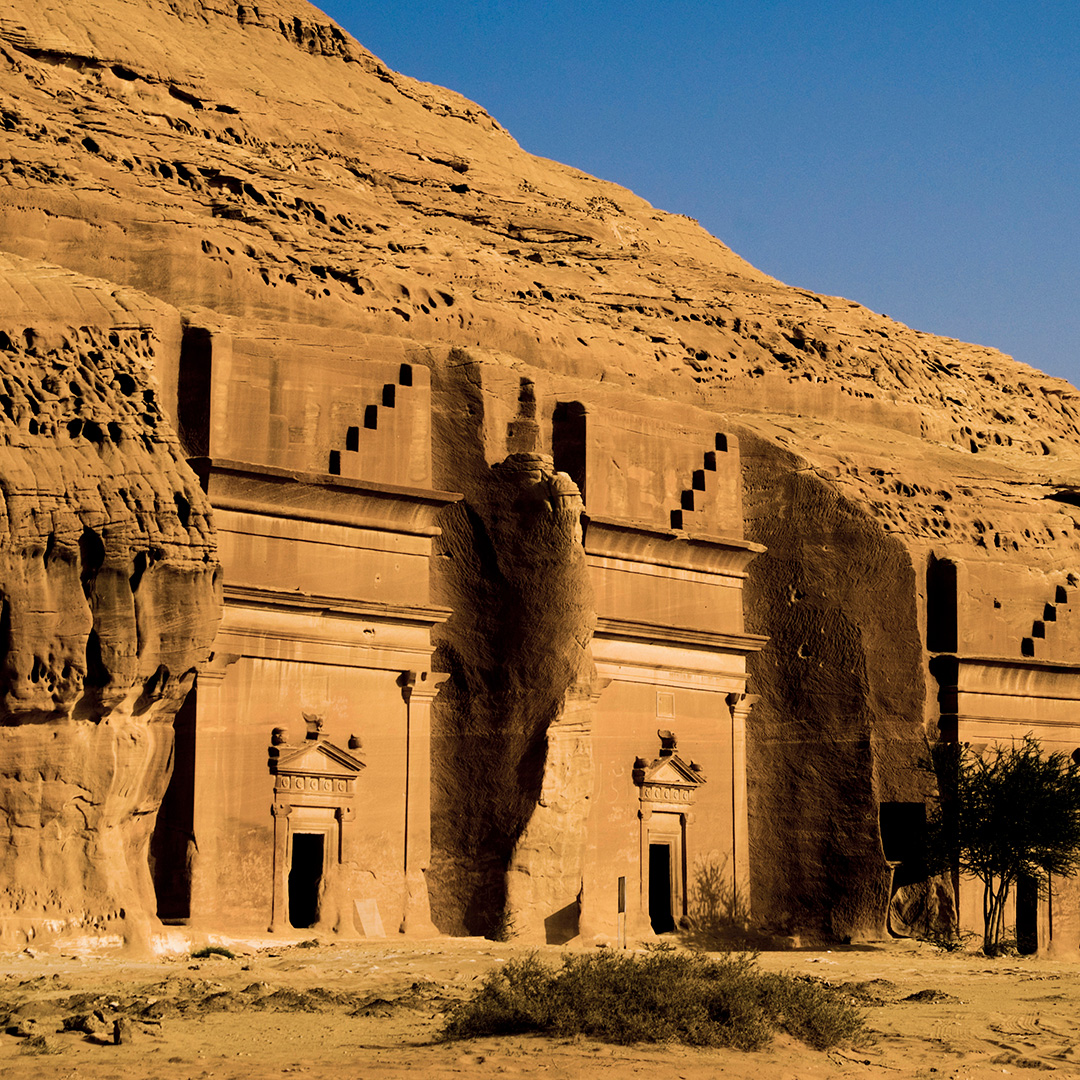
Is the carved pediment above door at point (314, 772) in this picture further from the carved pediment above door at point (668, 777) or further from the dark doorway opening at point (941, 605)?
the dark doorway opening at point (941, 605)

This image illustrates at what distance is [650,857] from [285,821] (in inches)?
289

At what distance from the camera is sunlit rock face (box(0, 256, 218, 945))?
2097cm

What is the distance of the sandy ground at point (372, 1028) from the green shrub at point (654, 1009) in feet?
0.78

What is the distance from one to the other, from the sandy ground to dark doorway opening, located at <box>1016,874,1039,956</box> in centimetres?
990

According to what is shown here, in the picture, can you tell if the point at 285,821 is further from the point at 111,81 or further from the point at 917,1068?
the point at 111,81

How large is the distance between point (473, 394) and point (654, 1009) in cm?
1516

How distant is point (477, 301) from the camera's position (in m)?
34.0

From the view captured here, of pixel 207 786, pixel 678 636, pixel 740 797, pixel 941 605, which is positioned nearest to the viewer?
pixel 207 786

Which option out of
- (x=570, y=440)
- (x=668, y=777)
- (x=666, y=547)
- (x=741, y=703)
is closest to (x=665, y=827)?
(x=668, y=777)

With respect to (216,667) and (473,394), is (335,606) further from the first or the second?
(473,394)

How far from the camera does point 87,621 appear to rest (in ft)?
70.4

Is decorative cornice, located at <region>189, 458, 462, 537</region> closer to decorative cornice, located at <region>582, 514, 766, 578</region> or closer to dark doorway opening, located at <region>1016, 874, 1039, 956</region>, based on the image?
decorative cornice, located at <region>582, 514, 766, 578</region>

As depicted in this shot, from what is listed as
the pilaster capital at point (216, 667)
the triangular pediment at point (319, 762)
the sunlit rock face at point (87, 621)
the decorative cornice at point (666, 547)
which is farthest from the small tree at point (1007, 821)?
the sunlit rock face at point (87, 621)

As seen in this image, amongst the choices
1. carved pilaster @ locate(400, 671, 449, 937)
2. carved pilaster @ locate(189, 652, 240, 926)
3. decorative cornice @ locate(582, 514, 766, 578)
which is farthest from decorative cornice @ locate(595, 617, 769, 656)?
carved pilaster @ locate(189, 652, 240, 926)
